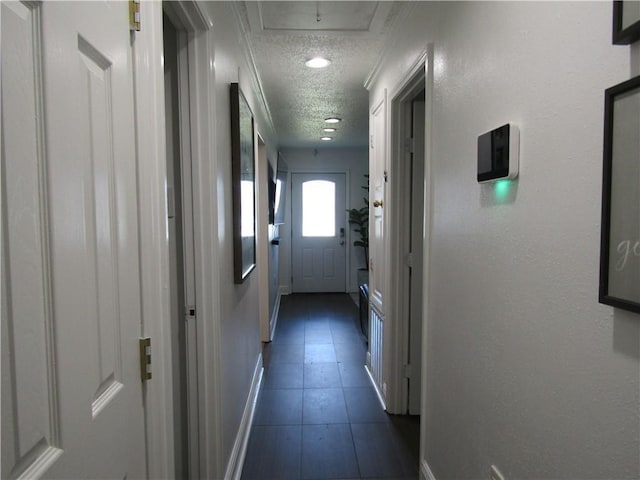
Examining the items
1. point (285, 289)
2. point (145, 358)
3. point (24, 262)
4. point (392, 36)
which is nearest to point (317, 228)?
point (285, 289)

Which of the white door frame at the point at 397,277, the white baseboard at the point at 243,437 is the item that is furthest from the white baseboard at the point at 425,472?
the white baseboard at the point at 243,437

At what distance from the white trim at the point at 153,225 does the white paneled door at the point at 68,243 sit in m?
0.03

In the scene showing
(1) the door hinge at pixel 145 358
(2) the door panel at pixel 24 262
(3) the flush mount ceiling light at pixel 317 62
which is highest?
(3) the flush mount ceiling light at pixel 317 62

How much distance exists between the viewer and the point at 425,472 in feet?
6.39

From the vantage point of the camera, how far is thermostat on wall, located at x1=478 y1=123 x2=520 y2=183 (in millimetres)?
1091

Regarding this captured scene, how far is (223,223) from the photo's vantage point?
1822 millimetres

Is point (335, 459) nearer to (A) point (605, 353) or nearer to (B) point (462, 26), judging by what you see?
(A) point (605, 353)

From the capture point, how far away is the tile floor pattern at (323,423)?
2.19 meters

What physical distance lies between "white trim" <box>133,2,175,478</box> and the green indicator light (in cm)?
95

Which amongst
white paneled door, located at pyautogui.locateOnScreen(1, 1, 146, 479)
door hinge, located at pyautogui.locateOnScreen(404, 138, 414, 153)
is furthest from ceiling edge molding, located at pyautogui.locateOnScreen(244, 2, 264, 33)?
white paneled door, located at pyautogui.locateOnScreen(1, 1, 146, 479)

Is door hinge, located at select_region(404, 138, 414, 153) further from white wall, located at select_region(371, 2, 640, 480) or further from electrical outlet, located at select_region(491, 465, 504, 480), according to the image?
electrical outlet, located at select_region(491, 465, 504, 480)

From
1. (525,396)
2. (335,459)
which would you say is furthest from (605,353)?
(335,459)

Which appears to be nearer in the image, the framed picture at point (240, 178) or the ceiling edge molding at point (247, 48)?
the framed picture at point (240, 178)

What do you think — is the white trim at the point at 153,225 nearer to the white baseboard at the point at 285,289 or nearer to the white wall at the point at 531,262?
the white wall at the point at 531,262
